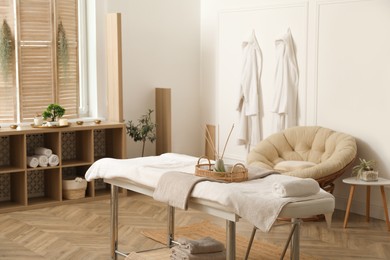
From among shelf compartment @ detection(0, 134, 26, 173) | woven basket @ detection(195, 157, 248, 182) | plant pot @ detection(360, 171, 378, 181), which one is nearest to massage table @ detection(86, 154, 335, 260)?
woven basket @ detection(195, 157, 248, 182)

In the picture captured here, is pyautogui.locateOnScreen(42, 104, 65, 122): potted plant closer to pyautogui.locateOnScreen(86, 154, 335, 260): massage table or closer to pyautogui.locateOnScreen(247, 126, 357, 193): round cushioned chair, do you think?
pyautogui.locateOnScreen(247, 126, 357, 193): round cushioned chair

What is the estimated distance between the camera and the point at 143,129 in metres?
7.85

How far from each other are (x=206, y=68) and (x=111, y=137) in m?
1.64

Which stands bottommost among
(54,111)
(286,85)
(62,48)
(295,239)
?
(295,239)

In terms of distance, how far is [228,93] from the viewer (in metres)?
8.27

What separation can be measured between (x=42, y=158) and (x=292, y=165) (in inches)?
103

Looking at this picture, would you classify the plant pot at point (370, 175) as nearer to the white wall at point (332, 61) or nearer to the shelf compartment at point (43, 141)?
the white wall at point (332, 61)

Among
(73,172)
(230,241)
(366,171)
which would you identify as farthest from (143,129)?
(230,241)

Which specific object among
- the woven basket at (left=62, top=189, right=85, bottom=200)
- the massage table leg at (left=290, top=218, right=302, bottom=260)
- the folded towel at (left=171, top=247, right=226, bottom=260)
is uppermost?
the massage table leg at (left=290, top=218, right=302, bottom=260)

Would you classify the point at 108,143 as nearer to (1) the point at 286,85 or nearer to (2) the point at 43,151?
(2) the point at 43,151

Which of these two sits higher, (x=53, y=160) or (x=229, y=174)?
(x=229, y=174)

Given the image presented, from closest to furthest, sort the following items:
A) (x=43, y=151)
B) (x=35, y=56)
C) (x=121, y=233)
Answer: (x=121, y=233), (x=43, y=151), (x=35, y=56)

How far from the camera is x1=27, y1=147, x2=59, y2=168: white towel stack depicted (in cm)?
707

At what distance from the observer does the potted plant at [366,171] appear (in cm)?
628
